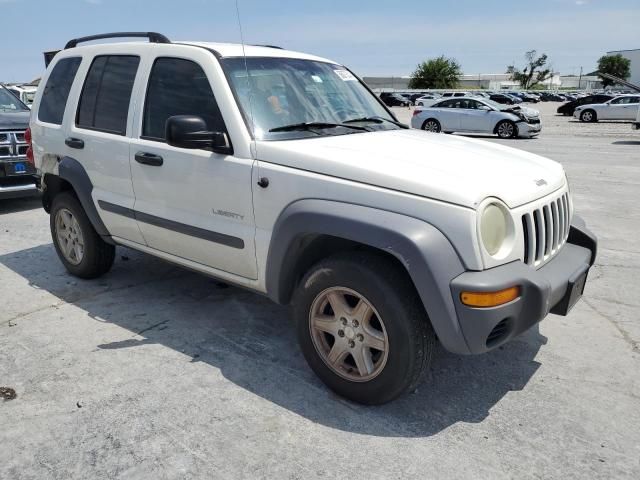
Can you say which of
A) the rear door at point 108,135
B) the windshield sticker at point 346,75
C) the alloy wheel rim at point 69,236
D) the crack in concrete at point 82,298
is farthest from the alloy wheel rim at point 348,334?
the alloy wheel rim at point 69,236

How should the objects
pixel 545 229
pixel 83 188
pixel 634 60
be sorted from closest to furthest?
pixel 545 229, pixel 83 188, pixel 634 60

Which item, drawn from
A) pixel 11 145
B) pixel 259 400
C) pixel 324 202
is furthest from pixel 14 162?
pixel 324 202

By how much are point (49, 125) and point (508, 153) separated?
3760mm

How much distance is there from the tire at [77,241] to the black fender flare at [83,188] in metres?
0.23

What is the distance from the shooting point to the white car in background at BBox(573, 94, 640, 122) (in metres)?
26.5

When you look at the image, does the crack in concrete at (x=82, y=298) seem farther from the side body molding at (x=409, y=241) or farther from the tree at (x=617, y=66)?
the tree at (x=617, y=66)

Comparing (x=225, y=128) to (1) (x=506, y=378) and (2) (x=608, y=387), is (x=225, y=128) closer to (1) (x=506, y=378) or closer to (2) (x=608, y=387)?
(1) (x=506, y=378)

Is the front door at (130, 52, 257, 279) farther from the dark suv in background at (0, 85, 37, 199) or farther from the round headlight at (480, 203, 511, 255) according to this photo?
the dark suv in background at (0, 85, 37, 199)

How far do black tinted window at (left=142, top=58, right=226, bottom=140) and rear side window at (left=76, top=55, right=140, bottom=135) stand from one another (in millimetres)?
259

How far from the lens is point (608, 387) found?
329 centimetres

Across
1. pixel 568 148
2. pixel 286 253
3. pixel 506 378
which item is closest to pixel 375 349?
pixel 286 253

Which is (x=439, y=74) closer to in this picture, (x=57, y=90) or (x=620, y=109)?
(x=620, y=109)

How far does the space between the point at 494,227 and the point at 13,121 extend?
7419mm

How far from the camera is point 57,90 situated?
4.89 m
